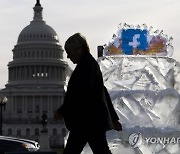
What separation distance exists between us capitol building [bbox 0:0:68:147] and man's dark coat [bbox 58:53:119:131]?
120m

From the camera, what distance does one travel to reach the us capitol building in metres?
130

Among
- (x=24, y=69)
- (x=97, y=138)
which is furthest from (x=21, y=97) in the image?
(x=97, y=138)

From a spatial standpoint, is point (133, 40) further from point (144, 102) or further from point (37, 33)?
point (37, 33)

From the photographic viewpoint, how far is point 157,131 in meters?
15.4

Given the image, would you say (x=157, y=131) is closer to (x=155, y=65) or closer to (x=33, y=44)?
(x=155, y=65)

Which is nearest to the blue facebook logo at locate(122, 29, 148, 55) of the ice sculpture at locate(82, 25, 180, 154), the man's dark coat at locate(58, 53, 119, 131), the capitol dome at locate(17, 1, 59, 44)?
the ice sculpture at locate(82, 25, 180, 154)

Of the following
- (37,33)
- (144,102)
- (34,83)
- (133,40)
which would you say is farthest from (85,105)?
(37,33)

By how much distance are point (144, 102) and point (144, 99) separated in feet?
0.21

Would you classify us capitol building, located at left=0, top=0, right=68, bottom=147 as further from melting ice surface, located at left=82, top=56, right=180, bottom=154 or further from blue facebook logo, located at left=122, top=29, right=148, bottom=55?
melting ice surface, located at left=82, top=56, right=180, bottom=154

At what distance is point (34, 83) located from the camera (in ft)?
438

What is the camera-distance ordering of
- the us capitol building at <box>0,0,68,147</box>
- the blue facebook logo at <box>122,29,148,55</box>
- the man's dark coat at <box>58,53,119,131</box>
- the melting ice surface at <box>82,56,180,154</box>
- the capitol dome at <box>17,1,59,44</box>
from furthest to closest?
the capitol dome at <box>17,1,59,44</box>, the us capitol building at <box>0,0,68,147</box>, the blue facebook logo at <box>122,29,148,55</box>, the melting ice surface at <box>82,56,180,154</box>, the man's dark coat at <box>58,53,119,131</box>

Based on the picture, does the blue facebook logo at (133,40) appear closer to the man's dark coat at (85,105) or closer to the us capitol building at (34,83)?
the man's dark coat at (85,105)

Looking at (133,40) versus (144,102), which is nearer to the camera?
(144,102)

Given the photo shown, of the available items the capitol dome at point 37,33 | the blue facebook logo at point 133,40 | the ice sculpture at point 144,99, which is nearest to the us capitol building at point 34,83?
the capitol dome at point 37,33
